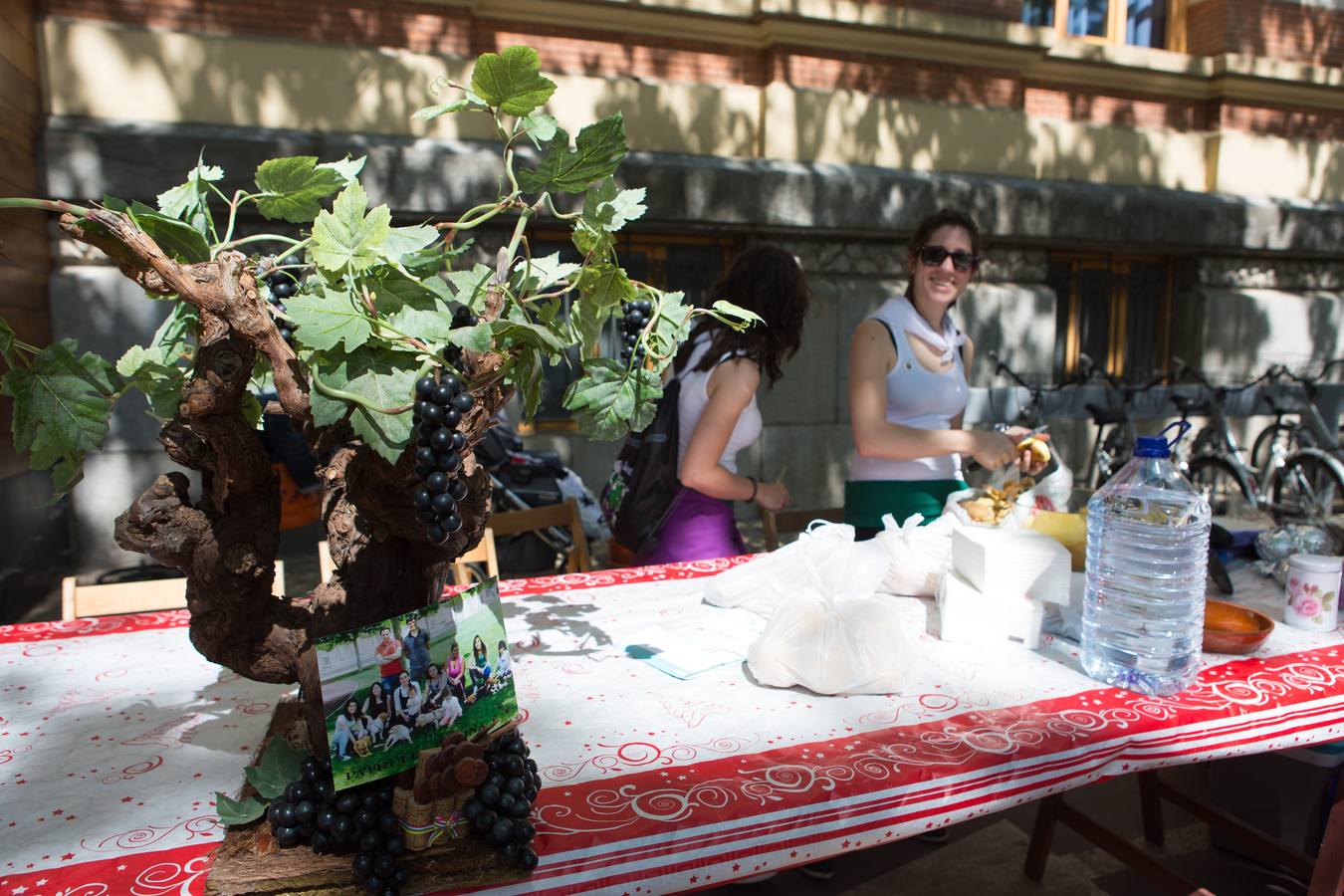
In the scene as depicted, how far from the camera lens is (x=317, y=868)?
1.17m

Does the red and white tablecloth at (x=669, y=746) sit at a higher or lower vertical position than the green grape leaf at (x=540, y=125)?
lower

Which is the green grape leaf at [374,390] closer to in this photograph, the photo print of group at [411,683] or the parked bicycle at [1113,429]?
the photo print of group at [411,683]

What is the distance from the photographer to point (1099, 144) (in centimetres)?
816

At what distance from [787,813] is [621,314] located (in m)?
0.86

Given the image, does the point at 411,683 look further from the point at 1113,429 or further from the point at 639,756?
the point at 1113,429

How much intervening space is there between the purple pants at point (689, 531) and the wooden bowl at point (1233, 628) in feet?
4.71

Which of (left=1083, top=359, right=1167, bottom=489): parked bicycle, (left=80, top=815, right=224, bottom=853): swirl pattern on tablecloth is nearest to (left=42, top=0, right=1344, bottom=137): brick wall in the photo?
(left=1083, top=359, right=1167, bottom=489): parked bicycle

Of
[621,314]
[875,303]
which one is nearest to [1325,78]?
[875,303]

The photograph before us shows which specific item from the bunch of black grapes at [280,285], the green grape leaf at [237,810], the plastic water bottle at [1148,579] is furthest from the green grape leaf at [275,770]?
the plastic water bottle at [1148,579]

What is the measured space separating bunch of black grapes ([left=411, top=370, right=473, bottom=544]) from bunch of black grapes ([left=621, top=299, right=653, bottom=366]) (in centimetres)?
47

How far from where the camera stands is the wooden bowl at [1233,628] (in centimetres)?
192

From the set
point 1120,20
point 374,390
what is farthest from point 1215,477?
point 374,390

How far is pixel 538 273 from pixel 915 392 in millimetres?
2002

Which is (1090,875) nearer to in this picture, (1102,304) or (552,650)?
(552,650)
